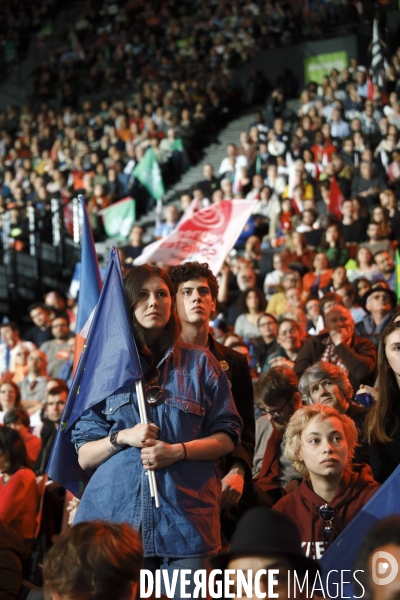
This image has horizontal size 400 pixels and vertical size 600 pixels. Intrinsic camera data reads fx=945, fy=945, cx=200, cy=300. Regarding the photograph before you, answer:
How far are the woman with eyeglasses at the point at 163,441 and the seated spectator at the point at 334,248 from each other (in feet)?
25.1

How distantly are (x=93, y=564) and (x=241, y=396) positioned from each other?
80.0 inches

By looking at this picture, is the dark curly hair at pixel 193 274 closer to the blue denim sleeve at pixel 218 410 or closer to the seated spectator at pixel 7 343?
the blue denim sleeve at pixel 218 410

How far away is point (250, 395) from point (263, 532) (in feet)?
6.26

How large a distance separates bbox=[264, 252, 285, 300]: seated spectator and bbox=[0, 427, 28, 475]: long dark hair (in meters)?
5.33

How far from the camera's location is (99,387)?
12.4ft

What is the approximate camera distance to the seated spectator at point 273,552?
257 cm

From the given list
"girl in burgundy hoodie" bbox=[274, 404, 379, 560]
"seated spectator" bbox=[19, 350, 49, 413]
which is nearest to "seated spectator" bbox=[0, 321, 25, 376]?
"seated spectator" bbox=[19, 350, 49, 413]

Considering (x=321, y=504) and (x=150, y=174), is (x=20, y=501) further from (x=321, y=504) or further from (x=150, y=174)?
(x=150, y=174)

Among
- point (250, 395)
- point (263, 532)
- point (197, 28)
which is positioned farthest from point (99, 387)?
point (197, 28)

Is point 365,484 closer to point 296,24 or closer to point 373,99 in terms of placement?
point 373,99

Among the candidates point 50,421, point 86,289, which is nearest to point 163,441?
point 86,289

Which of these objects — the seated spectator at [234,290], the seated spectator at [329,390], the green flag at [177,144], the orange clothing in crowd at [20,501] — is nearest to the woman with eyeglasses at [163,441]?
the seated spectator at [329,390]

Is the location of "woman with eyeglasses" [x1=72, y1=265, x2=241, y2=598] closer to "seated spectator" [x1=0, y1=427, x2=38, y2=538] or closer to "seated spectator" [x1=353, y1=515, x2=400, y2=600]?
"seated spectator" [x1=353, y1=515, x2=400, y2=600]

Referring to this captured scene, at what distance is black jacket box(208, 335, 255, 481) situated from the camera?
172 inches
